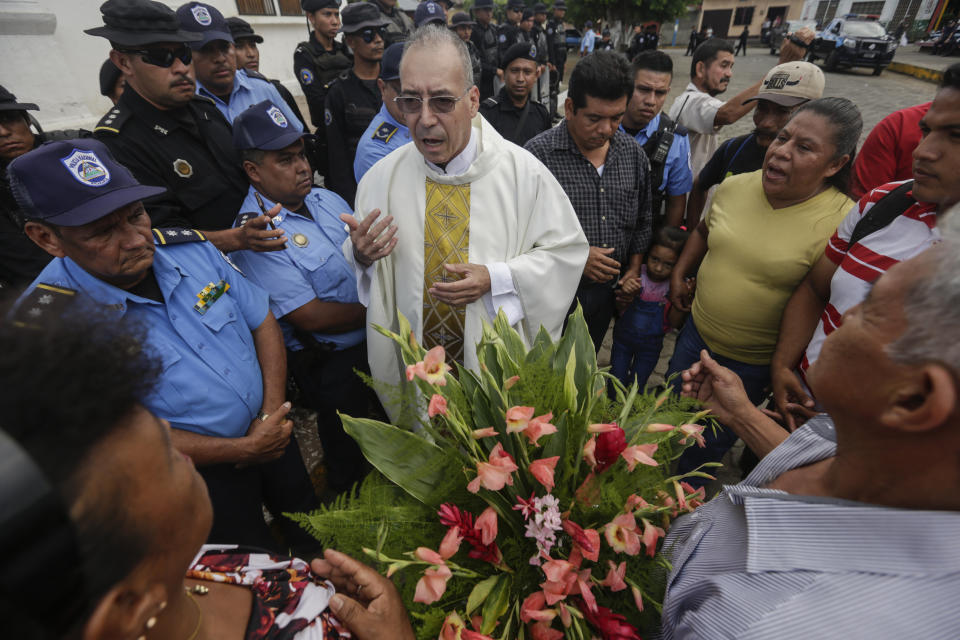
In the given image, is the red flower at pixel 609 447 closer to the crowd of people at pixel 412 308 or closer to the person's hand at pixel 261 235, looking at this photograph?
the crowd of people at pixel 412 308

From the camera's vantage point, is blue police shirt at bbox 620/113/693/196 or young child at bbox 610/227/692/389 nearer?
young child at bbox 610/227/692/389

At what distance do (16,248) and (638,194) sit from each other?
3.34 m

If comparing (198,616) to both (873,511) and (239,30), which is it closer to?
(873,511)

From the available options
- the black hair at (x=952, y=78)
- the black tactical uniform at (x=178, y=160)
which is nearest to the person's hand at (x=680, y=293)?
the black hair at (x=952, y=78)

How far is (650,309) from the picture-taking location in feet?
10.3

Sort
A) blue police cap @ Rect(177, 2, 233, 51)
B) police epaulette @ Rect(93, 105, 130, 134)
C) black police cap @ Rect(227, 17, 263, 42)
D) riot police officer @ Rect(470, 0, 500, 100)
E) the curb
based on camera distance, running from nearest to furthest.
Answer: police epaulette @ Rect(93, 105, 130, 134), blue police cap @ Rect(177, 2, 233, 51), black police cap @ Rect(227, 17, 263, 42), riot police officer @ Rect(470, 0, 500, 100), the curb

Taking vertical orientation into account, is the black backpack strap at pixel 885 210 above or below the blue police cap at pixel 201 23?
below

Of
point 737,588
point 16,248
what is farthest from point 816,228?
point 16,248

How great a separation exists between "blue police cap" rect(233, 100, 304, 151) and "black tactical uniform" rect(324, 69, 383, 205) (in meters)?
1.79

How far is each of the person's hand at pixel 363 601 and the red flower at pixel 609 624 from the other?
39 centimetres

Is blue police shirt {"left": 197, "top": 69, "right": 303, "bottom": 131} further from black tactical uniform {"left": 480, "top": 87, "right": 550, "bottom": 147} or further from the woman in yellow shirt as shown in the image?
the woman in yellow shirt

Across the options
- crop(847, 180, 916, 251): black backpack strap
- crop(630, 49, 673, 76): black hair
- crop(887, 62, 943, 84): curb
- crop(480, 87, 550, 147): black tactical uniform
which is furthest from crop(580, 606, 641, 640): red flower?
crop(887, 62, 943, 84): curb

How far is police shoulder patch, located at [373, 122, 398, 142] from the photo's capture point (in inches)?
128

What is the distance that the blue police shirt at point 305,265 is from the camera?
2.22 m
